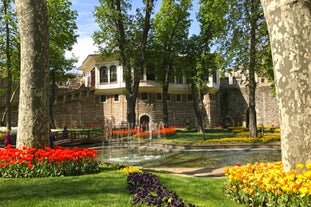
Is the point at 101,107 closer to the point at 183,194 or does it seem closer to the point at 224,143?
the point at 224,143

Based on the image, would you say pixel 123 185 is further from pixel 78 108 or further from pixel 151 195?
pixel 78 108

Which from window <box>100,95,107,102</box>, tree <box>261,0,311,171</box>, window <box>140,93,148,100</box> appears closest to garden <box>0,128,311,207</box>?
tree <box>261,0,311,171</box>

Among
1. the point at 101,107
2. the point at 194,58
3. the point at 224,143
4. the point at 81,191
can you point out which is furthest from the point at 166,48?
the point at 81,191

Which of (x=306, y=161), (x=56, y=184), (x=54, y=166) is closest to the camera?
(x=306, y=161)

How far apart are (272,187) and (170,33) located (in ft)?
81.1

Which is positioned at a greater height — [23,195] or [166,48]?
[166,48]

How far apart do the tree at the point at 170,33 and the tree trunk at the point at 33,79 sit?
2019 cm

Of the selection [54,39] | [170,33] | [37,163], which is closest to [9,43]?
[54,39]

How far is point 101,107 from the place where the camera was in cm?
3462

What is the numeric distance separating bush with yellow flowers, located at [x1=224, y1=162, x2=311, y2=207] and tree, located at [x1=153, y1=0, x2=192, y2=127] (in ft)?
75.7

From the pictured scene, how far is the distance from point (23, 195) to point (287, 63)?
5302mm

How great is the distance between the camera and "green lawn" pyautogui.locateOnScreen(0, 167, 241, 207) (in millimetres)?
5016

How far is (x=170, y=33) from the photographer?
2773 cm

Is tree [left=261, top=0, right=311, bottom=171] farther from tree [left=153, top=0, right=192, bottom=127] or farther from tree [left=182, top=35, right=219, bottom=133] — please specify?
tree [left=153, top=0, right=192, bottom=127]
